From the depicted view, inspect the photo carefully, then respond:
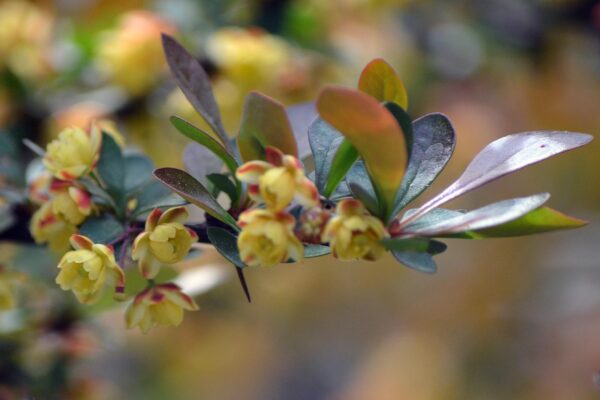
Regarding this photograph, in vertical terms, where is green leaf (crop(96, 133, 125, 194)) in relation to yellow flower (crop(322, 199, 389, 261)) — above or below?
below

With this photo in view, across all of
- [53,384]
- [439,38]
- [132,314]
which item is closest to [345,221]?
[132,314]

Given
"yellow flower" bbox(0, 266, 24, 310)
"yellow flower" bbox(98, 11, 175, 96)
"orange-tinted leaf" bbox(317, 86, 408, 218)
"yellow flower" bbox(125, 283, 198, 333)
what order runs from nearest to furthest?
"orange-tinted leaf" bbox(317, 86, 408, 218), "yellow flower" bbox(125, 283, 198, 333), "yellow flower" bbox(0, 266, 24, 310), "yellow flower" bbox(98, 11, 175, 96)

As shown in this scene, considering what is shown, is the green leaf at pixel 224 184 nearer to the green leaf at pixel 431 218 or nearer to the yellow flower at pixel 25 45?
the green leaf at pixel 431 218

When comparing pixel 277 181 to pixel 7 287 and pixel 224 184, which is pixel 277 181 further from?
pixel 7 287

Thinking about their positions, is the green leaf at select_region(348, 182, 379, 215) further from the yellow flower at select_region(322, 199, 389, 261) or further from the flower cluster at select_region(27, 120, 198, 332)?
the flower cluster at select_region(27, 120, 198, 332)

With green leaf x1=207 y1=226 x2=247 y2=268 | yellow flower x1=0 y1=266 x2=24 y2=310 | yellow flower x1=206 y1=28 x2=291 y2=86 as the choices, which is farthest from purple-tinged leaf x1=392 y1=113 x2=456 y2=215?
yellow flower x1=206 y1=28 x2=291 y2=86

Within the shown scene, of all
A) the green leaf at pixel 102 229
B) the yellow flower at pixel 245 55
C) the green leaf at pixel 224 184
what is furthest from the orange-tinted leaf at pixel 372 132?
the yellow flower at pixel 245 55

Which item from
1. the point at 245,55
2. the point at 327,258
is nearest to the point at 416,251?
the point at 245,55
